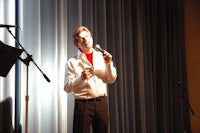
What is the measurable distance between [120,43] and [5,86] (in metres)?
1.52

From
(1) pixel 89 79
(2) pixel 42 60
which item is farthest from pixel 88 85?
(2) pixel 42 60

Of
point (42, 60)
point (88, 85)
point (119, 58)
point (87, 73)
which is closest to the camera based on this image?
point (87, 73)

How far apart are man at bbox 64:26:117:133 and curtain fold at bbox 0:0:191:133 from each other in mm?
492

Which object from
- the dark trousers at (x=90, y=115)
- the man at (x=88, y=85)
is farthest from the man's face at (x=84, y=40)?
the dark trousers at (x=90, y=115)

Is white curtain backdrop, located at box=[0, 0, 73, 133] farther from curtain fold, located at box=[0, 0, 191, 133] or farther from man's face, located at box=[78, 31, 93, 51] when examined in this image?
man's face, located at box=[78, 31, 93, 51]

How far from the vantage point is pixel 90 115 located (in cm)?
243

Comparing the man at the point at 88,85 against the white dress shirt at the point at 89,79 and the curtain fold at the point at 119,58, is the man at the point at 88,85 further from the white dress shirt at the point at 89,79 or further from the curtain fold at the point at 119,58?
the curtain fold at the point at 119,58

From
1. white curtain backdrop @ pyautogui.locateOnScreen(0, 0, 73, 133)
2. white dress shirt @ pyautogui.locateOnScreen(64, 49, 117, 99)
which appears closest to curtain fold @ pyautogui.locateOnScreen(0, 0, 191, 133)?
white curtain backdrop @ pyautogui.locateOnScreen(0, 0, 73, 133)

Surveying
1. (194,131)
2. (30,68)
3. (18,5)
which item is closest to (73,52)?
(30,68)

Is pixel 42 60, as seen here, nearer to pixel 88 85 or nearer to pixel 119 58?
pixel 88 85

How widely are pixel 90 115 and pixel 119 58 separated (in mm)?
1303

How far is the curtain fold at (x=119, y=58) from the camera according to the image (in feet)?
9.31

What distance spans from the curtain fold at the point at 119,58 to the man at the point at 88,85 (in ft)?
1.61

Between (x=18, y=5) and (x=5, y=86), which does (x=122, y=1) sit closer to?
(x=18, y=5)
